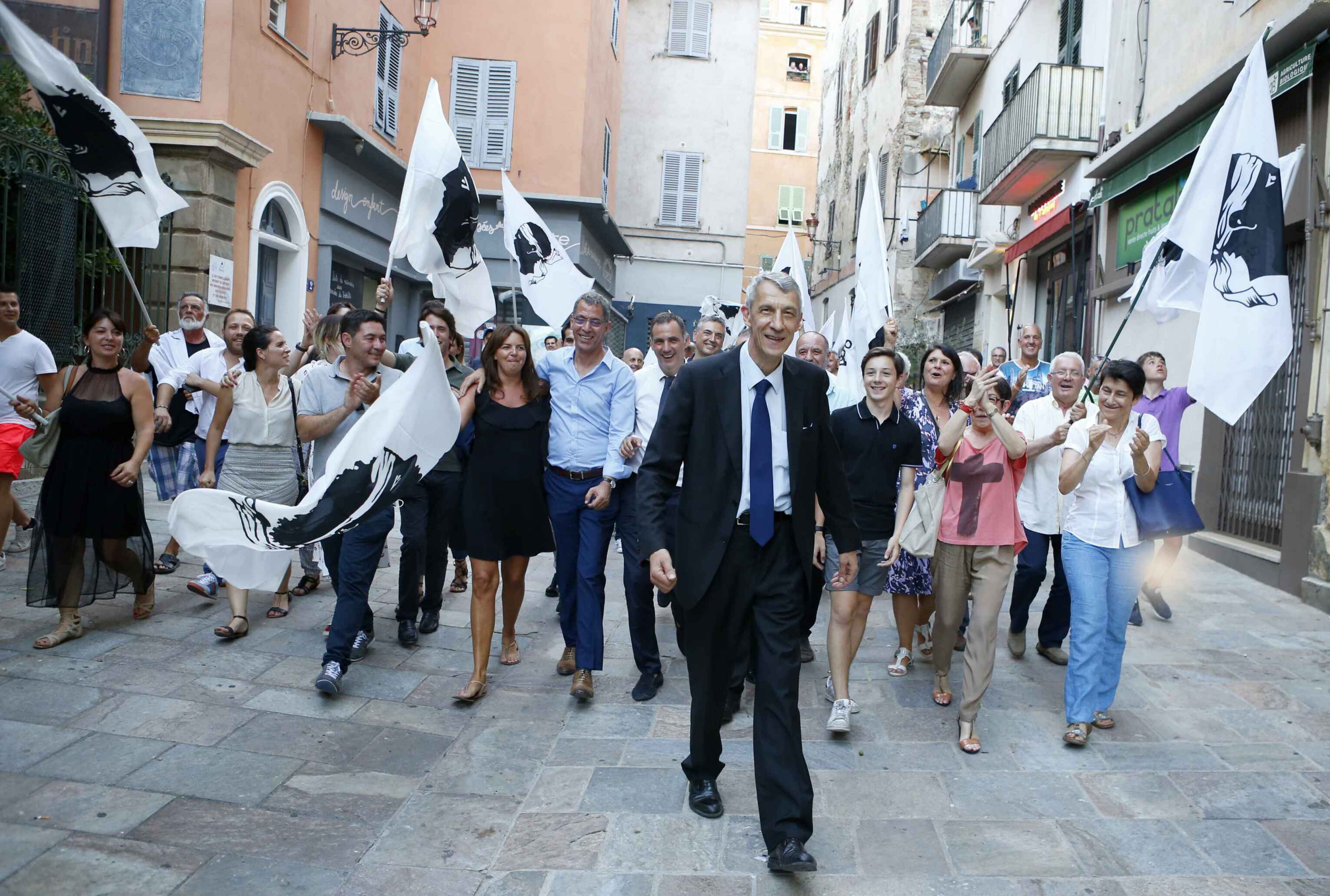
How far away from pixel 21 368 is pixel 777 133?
138 feet

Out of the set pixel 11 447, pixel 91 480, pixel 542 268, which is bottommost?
pixel 91 480

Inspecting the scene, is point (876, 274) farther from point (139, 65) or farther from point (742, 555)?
point (139, 65)

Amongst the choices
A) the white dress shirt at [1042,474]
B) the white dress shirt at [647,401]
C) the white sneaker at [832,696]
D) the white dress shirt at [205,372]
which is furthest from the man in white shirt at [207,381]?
the white dress shirt at [1042,474]

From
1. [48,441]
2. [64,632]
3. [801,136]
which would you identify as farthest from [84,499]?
[801,136]

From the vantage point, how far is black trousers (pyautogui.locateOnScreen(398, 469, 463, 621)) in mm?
6449

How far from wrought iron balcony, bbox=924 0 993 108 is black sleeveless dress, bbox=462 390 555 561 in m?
17.4

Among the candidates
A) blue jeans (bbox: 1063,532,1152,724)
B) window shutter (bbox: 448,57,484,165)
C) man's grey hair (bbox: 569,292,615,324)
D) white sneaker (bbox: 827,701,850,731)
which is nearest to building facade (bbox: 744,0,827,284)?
window shutter (bbox: 448,57,484,165)

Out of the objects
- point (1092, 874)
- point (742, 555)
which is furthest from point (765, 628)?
point (1092, 874)

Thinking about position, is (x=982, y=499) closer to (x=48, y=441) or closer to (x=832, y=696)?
(x=832, y=696)

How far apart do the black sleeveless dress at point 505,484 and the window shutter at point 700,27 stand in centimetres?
2854

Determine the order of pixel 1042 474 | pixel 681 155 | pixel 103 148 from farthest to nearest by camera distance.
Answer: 1. pixel 681 155
2. pixel 1042 474
3. pixel 103 148

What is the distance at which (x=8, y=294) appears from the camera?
666cm

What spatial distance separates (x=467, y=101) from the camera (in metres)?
22.0

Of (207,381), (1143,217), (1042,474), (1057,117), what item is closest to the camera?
(1042,474)
